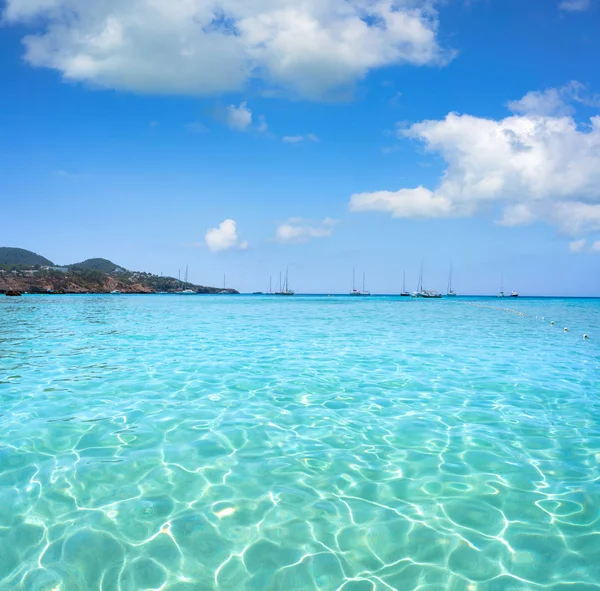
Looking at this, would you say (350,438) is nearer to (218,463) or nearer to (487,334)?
(218,463)

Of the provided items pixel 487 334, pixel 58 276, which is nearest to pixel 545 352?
pixel 487 334

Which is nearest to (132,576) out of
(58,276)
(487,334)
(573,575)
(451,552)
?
(451,552)

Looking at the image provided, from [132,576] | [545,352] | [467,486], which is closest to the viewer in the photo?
[132,576]

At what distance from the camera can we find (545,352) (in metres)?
15.6

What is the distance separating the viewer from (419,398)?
8805 millimetres

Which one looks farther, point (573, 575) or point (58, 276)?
point (58, 276)

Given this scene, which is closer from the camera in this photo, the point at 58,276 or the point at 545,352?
the point at 545,352

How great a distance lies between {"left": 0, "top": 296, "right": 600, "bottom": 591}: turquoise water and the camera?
3592 millimetres

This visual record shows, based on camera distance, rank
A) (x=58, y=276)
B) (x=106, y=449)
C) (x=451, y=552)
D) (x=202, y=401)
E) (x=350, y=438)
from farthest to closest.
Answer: (x=58, y=276), (x=202, y=401), (x=350, y=438), (x=106, y=449), (x=451, y=552)

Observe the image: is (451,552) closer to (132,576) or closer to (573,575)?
(573,575)

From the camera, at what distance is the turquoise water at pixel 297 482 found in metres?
3.59

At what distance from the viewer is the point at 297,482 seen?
16.6ft

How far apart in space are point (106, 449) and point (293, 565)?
353 centimetres

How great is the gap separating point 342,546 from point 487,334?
65.9ft
